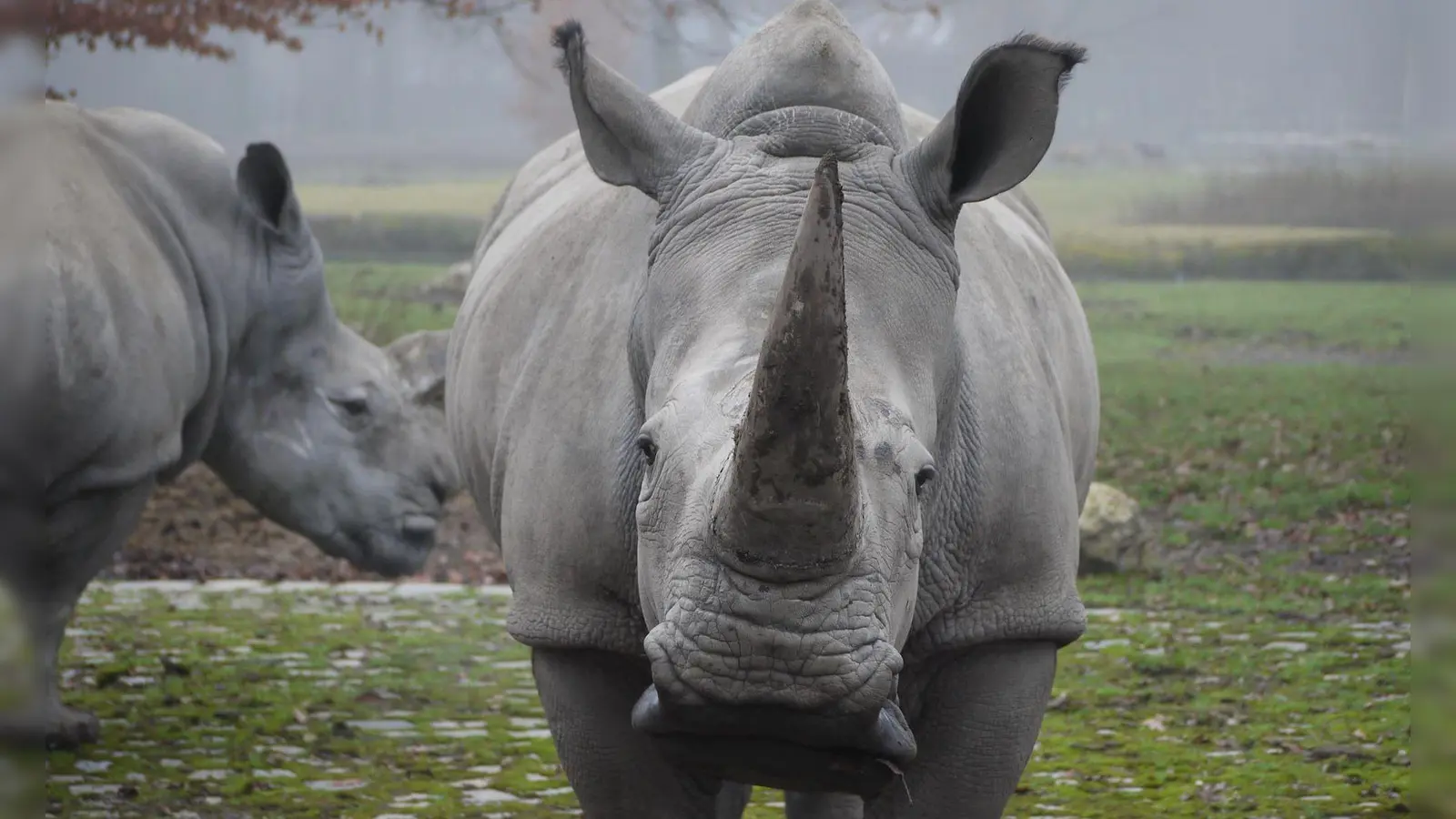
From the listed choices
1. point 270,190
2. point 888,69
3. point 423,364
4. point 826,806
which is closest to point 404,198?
point 423,364

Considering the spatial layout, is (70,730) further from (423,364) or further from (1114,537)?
(1114,537)

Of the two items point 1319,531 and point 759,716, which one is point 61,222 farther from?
point 1319,531

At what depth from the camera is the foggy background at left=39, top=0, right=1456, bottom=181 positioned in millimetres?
11969

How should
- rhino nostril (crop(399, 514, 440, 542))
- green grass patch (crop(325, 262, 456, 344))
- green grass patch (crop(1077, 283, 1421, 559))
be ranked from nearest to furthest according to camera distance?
1. rhino nostril (crop(399, 514, 440, 542))
2. green grass patch (crop(1077, 283, 1421, 559))
3. green grass patch (crop(325, 262, 456, 344))

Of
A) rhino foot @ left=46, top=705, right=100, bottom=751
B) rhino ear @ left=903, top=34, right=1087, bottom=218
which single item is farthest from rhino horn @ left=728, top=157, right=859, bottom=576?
rhino foot @ left=46, top=705, right=100, bottom=751

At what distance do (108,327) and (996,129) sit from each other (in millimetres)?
3496

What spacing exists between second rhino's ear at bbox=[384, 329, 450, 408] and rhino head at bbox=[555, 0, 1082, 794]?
14.6 ft

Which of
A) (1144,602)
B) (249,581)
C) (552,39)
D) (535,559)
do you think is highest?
(552,39)

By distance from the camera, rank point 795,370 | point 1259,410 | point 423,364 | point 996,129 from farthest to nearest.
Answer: point 1259,410, point 423,364, point 996,129, point 795,370

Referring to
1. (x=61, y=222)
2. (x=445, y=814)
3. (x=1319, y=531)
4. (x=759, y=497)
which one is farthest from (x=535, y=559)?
(x=1319, y=531)

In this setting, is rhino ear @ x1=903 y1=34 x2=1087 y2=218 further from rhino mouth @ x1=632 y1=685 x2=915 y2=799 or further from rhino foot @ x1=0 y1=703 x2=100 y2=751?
rhino foot @ x1=0 y1=703 x2=100 y2=751

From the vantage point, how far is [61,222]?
5523 millimetres

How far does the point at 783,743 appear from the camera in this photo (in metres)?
2.61

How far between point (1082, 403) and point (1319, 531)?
694 cm
